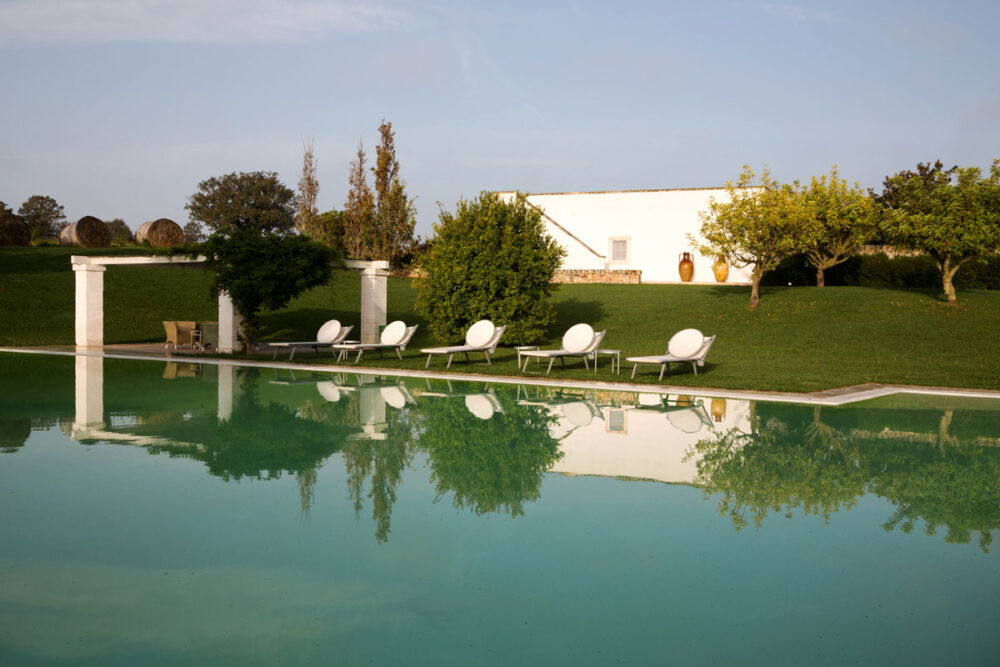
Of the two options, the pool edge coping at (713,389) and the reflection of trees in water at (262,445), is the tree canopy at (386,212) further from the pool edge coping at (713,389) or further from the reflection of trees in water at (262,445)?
the reflection of trees in water at (262,445)

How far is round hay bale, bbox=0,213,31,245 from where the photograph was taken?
33.0m

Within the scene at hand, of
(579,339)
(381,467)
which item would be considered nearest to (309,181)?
(579,339)

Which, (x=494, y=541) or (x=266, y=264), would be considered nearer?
(x=494, y=541)

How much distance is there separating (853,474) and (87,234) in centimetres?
3384

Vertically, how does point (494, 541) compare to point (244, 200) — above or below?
below

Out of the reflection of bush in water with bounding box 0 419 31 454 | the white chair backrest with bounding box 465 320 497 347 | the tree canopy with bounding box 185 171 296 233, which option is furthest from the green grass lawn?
the tree canopy with bounding box 185 171 296 233

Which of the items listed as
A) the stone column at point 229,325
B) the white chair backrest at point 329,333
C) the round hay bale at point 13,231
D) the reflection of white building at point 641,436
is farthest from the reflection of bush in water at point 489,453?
the round hay bale at point 13,231

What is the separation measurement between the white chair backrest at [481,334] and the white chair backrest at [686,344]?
144 inches

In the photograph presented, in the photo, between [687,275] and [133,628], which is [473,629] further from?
[687,275]

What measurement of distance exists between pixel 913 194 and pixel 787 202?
15.4ft

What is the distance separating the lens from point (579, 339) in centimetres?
1483

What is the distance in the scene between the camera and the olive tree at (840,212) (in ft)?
73.8

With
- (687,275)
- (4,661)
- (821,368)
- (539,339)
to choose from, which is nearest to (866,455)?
(4,661)

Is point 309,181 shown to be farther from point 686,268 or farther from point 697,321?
point 697,321
